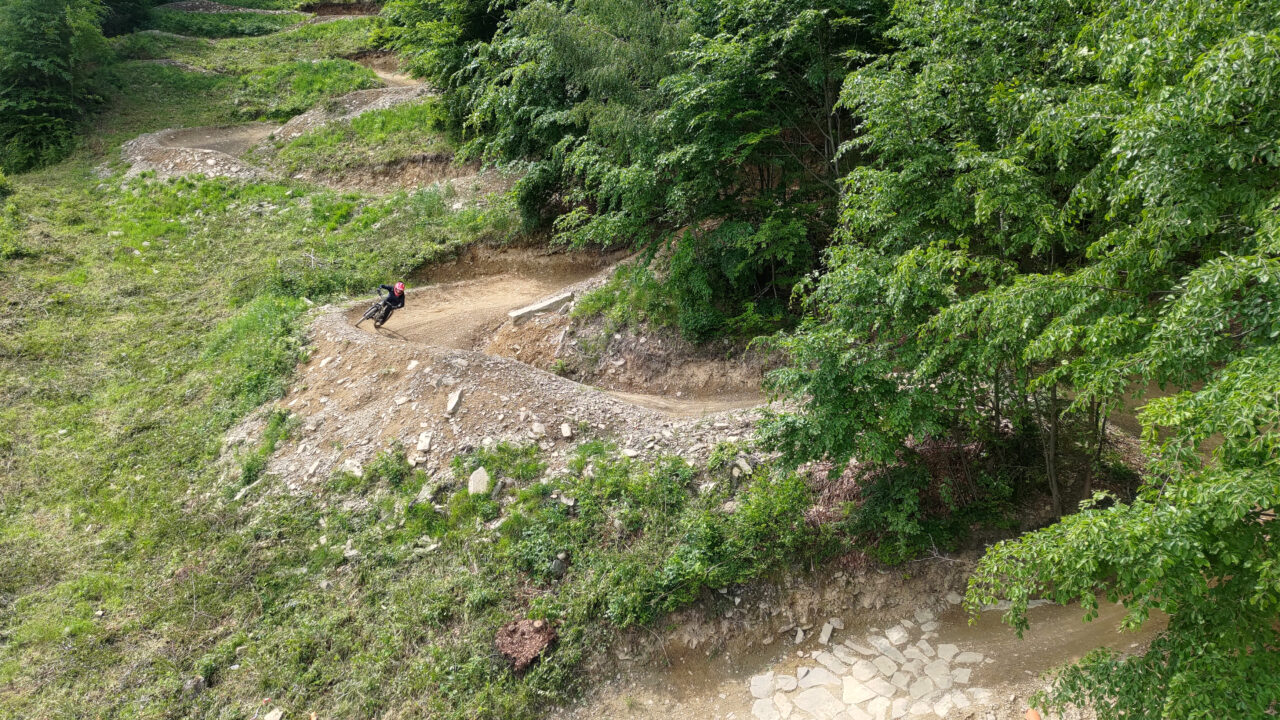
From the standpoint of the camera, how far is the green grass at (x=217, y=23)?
38156mm

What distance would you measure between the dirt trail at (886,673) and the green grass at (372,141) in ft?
65.8

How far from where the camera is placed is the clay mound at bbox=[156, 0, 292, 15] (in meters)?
41.4

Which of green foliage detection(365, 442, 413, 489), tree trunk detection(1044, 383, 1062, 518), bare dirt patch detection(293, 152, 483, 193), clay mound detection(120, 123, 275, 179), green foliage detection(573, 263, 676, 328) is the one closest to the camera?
tree trunk detection(1044, 383, 1062, 518)

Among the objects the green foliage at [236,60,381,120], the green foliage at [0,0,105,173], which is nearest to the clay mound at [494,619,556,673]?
the green foliage at [236,60,381,120]

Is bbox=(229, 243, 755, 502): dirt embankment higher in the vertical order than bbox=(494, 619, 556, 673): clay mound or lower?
higher

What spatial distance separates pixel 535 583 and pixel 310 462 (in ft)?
17.6

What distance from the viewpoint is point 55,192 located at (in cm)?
2238

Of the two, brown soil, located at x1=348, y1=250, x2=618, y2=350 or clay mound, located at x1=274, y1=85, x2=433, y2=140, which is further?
clay mound, located at x1=274, y1=85, x2=433, y2=140

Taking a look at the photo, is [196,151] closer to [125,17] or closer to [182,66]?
[182,66]

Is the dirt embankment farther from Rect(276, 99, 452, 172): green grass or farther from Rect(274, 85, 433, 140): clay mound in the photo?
Rect(274, 85, 433, 140): clay mound

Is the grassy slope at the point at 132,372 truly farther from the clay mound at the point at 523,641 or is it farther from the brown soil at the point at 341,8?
the brown soil at the point at 341,8

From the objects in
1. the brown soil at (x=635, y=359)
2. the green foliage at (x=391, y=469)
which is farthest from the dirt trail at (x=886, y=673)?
the brown soil at (x=635, y=359)

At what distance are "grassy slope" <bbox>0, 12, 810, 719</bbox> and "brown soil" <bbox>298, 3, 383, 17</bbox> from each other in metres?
32.0

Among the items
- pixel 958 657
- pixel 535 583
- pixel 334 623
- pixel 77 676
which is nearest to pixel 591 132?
pixel 535 583
